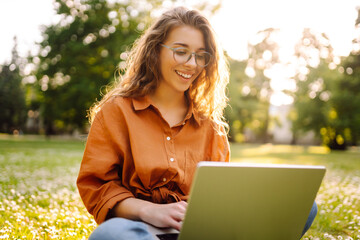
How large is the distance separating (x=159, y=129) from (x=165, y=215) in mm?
680

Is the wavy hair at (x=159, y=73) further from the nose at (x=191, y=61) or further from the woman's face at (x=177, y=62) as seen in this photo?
the nose at (x=191, y=61)

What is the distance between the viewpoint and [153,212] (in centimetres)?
192

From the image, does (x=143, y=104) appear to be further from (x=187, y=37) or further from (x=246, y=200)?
(x=246, y=200)

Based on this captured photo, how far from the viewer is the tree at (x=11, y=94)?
32.9 metres

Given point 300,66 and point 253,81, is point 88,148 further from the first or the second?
point 253,81

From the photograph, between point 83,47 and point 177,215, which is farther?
point 83,47

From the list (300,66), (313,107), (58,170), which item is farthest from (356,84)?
(58,170)

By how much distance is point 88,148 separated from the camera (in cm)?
219

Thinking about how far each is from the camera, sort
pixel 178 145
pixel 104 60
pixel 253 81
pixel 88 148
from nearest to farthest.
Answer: pixel 88 148 < pixel 178 145 < pixel 104 60 < pixel 253 81

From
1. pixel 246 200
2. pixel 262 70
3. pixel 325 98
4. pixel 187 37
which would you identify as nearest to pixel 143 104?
pixel 187 37

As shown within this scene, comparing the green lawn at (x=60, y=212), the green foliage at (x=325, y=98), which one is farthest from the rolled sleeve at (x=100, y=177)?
the green foliage at (x=325, y=98)

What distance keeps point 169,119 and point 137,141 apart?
0.38m

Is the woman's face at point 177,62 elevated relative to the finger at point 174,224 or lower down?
elevated

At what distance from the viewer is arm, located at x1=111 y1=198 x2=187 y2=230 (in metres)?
1.85
